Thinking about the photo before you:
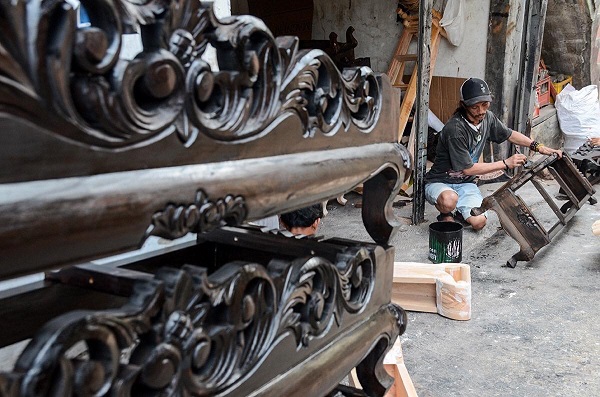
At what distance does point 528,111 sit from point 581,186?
2.25m

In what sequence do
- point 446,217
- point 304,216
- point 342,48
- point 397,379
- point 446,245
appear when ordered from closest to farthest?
point 397,379, point 304,216, point 446,245, point 446,217, point 342,48

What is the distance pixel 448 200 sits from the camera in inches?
196

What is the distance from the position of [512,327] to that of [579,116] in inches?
230

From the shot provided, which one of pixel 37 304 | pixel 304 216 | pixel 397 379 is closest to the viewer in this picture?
pixel 37 304

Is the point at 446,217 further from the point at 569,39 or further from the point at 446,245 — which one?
the point at 569,39

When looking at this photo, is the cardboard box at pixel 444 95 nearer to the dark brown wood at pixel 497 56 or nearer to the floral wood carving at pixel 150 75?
the dark brown wood at pixel 497 56

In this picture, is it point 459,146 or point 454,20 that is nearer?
point 459,146

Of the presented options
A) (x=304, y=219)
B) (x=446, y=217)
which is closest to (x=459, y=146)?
(x=446, y=217)

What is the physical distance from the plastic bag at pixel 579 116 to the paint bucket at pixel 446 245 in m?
4.92

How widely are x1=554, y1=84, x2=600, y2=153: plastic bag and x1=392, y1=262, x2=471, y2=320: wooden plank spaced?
562 centimetres

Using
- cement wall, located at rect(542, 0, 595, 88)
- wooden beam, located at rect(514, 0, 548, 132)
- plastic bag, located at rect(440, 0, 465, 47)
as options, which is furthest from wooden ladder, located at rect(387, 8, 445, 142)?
cement wall, located at rect(542, 0, 595, 88)

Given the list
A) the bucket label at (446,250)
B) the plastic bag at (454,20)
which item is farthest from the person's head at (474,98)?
the plastic bag at (454,20)

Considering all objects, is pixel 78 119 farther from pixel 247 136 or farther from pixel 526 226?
pixel 526 226

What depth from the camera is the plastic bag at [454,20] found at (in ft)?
20.4
